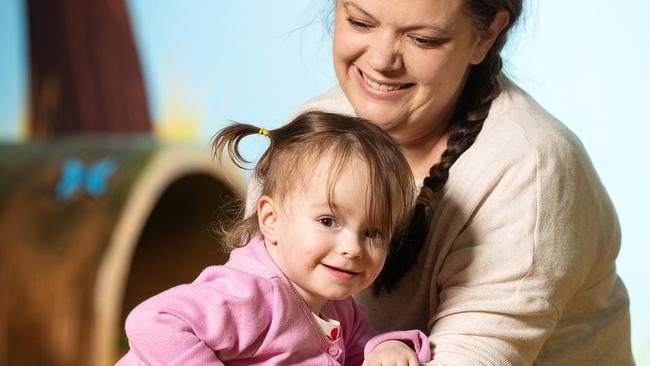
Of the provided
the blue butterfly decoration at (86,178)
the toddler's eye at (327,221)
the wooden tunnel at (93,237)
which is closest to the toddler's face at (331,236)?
the toddler's eye at (327,221)

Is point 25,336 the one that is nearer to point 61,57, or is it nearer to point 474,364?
point 61,57

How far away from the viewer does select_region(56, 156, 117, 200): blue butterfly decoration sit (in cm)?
334

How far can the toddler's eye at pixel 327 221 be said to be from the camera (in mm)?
1511

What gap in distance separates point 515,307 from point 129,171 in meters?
1.88

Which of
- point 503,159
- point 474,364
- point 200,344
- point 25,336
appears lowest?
point 25,336

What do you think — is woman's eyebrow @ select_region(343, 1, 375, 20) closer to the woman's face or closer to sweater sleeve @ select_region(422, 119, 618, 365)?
the woman's face

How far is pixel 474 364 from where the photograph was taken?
167 centimetres

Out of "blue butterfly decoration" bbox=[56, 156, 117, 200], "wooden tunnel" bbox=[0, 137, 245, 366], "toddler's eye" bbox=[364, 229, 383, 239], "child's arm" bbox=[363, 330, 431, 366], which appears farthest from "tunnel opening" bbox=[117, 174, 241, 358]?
"toddler's eye" bbox=[364, 229, 383, 239]

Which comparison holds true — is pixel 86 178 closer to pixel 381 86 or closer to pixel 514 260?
pixel 381 86

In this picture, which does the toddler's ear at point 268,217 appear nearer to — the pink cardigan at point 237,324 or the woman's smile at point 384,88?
the pink cardigan at point 237,324

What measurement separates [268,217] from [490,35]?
1.88ft

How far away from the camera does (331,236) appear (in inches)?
59.4

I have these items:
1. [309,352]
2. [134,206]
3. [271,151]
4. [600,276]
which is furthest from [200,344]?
[134,206]

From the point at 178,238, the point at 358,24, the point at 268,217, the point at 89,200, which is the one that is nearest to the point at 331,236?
the point at 268,217
